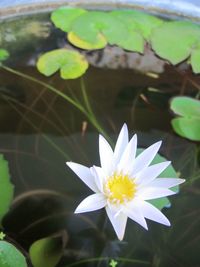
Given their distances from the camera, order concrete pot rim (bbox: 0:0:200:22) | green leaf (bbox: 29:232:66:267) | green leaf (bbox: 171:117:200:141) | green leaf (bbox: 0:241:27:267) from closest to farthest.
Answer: green leaf (bbox: 0:241:27:267) < green leaf (bbox: 29:232:66:267) < green leaf (bbox: 171:117:200:141) < concrete pot rim (bbox: 0:0:200:22)

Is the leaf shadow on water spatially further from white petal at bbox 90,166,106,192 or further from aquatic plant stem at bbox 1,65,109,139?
white petal at bbox 90,166,106,192

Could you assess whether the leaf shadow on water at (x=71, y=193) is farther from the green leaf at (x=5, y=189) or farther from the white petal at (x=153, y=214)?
the white petal at (x=153, y=214)

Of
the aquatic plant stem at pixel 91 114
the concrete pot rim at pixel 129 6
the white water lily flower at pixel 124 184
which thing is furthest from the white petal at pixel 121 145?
the concrete pot rim at pixel 129 6

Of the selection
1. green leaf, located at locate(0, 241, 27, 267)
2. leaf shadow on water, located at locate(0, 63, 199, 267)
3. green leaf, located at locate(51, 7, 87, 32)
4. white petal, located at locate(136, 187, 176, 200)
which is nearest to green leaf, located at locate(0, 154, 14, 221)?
leaf shadow on water, located at locate(0, 63, 199, 267)

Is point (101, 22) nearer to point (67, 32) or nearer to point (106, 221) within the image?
point (67, 32)

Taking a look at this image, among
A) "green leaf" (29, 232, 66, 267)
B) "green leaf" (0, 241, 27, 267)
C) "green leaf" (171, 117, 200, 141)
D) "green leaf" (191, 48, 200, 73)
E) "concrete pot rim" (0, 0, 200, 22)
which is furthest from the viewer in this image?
"concrete pot rim" (0, 0, 200, 22)

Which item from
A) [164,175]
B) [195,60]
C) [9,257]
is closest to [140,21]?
[195,60]

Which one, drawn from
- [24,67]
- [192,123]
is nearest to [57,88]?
[24,67]
